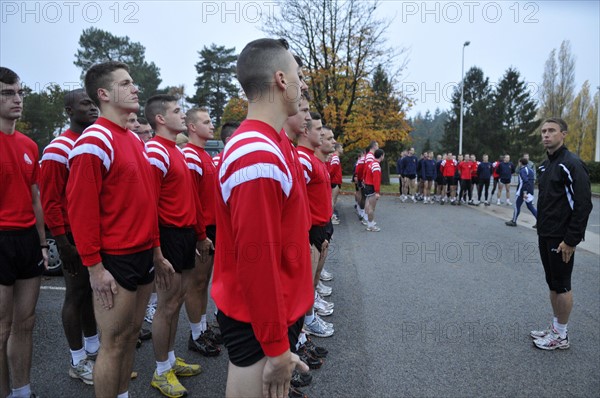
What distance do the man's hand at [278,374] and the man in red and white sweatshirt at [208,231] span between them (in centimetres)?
→ 235

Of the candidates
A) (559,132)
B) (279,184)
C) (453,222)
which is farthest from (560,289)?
(453,222)

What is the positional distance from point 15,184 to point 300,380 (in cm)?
275

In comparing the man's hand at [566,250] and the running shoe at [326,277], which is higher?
the man's hand at [566,250]

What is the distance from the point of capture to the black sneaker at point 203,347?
12.4ft

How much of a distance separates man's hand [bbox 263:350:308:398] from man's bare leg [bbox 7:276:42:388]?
230 centimetres

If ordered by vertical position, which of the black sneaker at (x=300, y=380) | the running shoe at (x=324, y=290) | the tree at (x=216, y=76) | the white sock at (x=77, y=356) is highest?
the tree at (x=216, y=76)

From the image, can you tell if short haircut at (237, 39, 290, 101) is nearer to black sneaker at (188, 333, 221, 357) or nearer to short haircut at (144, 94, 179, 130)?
short haircut at (144, 94, 179, 130)

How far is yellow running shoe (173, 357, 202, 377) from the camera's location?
338 centimetres

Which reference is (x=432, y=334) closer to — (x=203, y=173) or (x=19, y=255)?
(x=203, y=173)

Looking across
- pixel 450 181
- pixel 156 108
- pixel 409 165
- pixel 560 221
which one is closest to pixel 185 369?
pixel 156 108

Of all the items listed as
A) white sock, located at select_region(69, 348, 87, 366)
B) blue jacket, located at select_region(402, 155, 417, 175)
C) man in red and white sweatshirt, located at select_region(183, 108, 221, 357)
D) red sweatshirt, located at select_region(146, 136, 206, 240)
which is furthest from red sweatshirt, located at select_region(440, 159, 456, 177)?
white sock, located at select_region(69, 348, 87, 366)

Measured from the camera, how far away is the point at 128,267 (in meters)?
2.42

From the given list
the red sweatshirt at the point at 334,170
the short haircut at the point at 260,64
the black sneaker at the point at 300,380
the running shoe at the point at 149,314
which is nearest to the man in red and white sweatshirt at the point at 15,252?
the running shoe at the point at 149,314

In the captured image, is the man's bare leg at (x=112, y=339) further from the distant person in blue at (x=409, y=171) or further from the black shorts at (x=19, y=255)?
the distant person in blue at (x=409, y=171)
